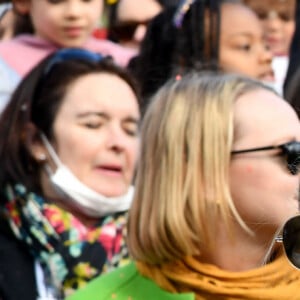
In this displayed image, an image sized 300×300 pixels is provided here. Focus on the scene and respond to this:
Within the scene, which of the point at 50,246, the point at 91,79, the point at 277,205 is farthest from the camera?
the point at 91,79

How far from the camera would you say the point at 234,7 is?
412 centimetres

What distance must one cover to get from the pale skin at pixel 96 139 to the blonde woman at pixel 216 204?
0.95m

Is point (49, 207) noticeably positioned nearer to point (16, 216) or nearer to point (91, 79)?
point (16, 216)

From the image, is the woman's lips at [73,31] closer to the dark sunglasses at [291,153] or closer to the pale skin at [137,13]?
the pale skin at [137,13]

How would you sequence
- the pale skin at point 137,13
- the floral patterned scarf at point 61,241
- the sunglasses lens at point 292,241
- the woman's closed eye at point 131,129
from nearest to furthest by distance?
1. the sunglasses lens at point 292,241
2. the floral patterned scarf at point 61,241
3. the woman's closed eye at point 131,129
4. the pale skin at point 137,13

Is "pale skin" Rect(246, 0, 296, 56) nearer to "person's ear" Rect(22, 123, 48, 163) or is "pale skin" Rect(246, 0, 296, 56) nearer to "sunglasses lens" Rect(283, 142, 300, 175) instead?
"person's ear" Rect(22, 123, 48, 163)

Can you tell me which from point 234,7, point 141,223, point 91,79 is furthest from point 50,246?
point 234,7

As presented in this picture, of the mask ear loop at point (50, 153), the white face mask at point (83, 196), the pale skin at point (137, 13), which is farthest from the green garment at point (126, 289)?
the pale skin at point (137, 13)

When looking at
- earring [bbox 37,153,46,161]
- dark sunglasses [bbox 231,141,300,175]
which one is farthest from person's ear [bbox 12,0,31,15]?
dark sunglasses [bbox 231,141,300,175]

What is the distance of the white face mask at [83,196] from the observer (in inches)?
124

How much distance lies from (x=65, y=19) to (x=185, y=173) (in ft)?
6.04

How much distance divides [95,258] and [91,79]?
2.09 feet

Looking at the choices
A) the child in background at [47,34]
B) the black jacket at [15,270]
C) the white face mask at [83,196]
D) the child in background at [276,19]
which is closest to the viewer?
the black jacket at [15,270]

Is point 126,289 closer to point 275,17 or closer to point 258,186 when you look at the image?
point 258,186
